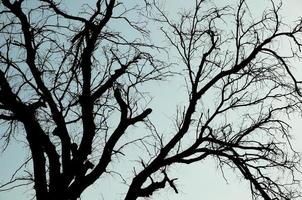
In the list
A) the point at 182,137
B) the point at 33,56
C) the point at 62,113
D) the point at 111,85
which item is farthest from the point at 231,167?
the point at 33,56

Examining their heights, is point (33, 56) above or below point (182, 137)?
above

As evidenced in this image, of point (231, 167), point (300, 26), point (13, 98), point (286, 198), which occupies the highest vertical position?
point (300, 26)

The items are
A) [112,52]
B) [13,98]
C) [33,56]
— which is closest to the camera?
[13,98]

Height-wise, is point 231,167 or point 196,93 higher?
point 196,93

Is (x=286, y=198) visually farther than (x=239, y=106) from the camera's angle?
No

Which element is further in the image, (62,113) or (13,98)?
(62,113)

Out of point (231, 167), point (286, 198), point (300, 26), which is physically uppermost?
point (300, 26)

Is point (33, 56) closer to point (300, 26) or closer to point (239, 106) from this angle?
point (239, 106)

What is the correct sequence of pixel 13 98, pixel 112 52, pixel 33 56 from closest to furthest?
pixel 13 98 → pixel 33 56 → pixel 112 52

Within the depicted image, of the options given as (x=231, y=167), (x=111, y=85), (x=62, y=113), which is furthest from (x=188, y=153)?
(x=62, y=113)

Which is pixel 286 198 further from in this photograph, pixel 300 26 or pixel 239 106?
pixel 300 26

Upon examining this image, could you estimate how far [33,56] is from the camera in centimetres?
966

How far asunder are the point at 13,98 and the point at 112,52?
246cm

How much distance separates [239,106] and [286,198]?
237 cm
